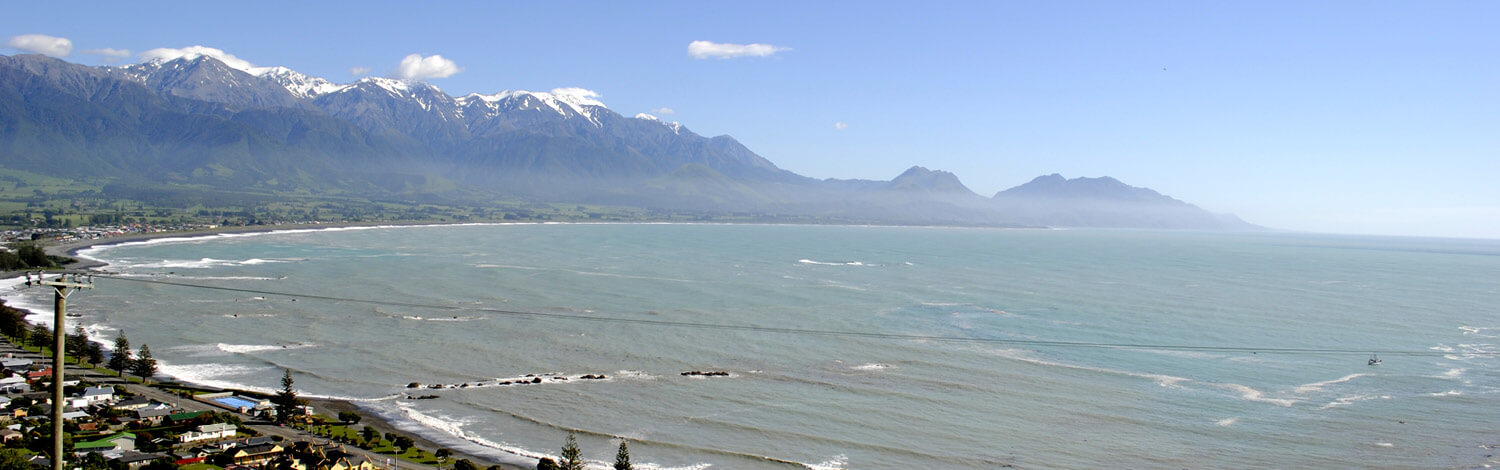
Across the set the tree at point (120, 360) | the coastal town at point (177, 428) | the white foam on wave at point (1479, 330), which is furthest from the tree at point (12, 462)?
the white foam on wave at point (1479, 330)

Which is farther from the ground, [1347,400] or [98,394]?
[1347,400]

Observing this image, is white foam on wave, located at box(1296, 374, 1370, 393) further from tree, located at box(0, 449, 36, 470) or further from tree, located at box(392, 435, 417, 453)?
tree, located at box(0, 449, 36, 470)

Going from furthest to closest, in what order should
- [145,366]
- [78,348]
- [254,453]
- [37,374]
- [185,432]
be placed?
[78,348]
[145,366]
[37,374]
[185,432]
[254,453]

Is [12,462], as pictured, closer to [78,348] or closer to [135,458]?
[135,458]

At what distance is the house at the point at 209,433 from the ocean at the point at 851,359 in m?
4.05

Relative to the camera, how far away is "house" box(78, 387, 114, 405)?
24.4 metres

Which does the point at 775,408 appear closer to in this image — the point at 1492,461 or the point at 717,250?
the point at 1492,461

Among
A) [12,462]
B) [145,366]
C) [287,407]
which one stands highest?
[12,462]

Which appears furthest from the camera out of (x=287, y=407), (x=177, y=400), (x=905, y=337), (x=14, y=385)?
(x=905, y=337)

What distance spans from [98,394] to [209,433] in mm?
5737

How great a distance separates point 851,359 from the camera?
32656mm

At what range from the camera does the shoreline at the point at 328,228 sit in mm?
21469

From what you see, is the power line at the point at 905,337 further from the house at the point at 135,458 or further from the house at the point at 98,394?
the house at the point at 135,458

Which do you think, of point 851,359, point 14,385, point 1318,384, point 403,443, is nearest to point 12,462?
point 403,443
